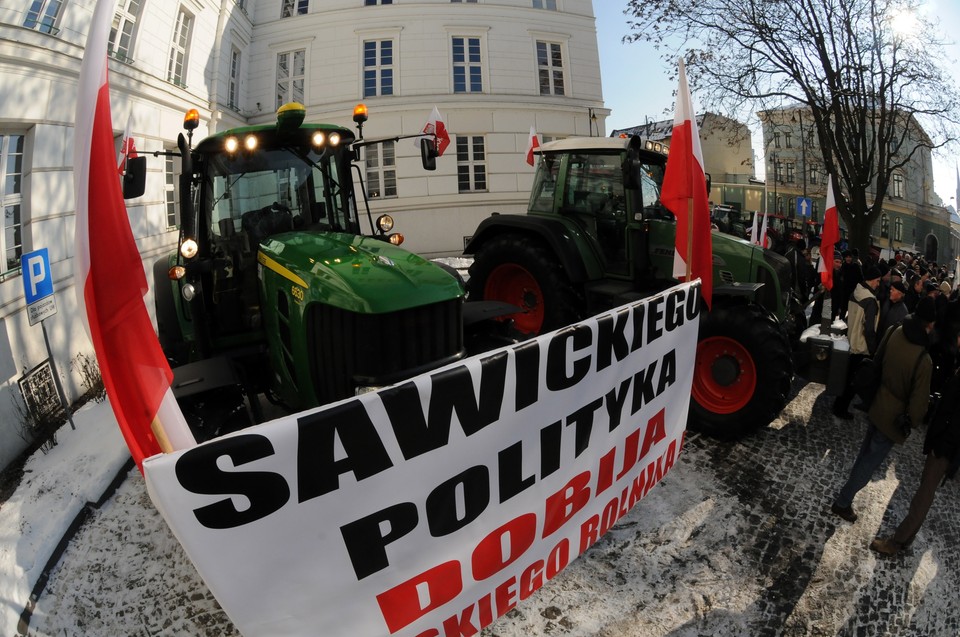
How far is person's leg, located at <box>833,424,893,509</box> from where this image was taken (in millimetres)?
3125

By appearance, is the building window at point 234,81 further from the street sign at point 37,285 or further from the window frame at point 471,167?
the window frame at point 471,167

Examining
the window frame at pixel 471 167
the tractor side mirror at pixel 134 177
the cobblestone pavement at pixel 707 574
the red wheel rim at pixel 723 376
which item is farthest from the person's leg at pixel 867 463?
the window frame at pixel 471 167

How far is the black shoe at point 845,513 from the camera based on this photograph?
3.18 m

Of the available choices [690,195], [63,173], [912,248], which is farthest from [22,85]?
[912,248]

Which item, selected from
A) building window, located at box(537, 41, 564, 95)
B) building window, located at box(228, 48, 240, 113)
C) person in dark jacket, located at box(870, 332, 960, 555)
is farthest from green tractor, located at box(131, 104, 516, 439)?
building window, located at box(537, 41, 564, 95)

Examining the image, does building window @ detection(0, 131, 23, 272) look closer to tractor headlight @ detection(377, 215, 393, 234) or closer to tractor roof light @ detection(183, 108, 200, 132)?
tractor roof light @ detection(183, 108, 200, 132)

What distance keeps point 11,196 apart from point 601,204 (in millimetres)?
5070

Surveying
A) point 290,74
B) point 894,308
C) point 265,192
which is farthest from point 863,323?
point 290,74

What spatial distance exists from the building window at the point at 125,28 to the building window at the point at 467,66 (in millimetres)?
6512

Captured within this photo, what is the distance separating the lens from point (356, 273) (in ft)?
9.32

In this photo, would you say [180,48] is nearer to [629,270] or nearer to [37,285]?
[37,285]

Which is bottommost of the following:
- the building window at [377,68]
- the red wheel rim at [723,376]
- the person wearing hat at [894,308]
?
the red wheel rim at [723,376]

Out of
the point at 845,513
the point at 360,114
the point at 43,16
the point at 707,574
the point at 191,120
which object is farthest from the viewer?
the point at 360,114

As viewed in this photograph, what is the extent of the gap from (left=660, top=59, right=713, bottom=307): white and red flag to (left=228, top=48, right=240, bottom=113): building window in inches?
262
